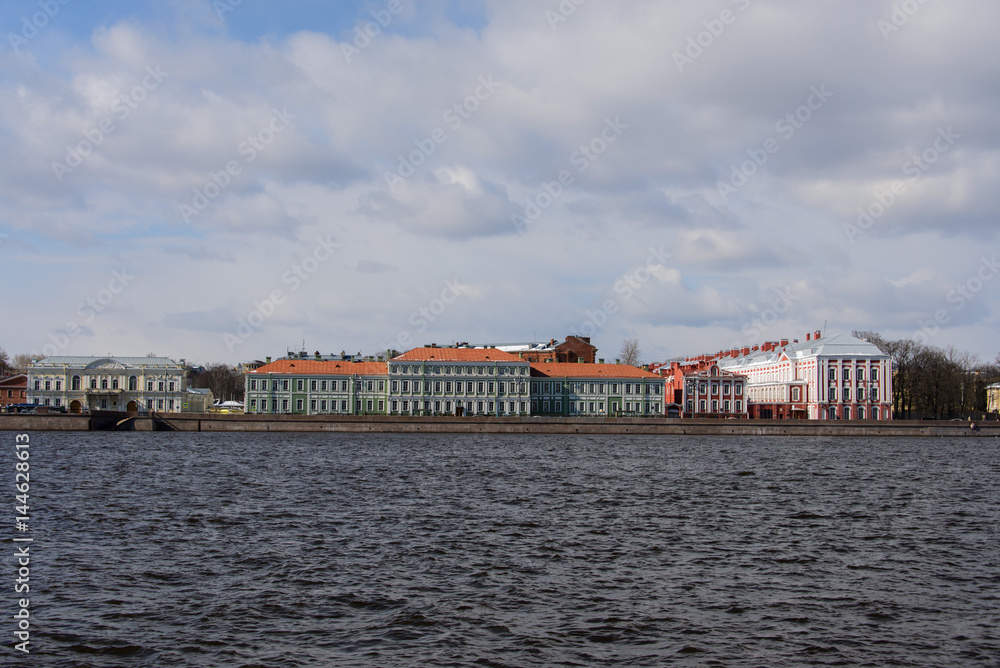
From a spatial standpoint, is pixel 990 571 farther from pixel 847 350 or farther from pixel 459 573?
pixel 847 350

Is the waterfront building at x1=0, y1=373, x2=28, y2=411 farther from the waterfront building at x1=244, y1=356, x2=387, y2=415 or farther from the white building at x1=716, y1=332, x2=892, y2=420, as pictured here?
the white building at x1=716, y1=332, x2=892, y2=420

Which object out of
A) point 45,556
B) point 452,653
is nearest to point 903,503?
point 452,653

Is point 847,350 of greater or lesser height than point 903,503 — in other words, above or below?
above

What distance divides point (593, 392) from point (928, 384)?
34.4 m

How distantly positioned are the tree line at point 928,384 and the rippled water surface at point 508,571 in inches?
2578

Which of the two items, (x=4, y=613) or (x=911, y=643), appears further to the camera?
(x=4, y=613)

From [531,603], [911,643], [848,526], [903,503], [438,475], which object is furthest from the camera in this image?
[438,475]

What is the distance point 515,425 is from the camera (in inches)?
2840

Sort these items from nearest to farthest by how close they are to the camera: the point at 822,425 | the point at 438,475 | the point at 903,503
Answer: the point at 903,503
the point at 438,475
the point at 822,425

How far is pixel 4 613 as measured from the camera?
12281 millimetres

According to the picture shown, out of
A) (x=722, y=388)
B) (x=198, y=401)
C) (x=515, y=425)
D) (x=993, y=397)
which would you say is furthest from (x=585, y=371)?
(x=993, y=397)

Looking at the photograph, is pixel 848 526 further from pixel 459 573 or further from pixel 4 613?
pixel 4 613

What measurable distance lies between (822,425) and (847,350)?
15.5 m

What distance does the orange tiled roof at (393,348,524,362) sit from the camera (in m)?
82.8
